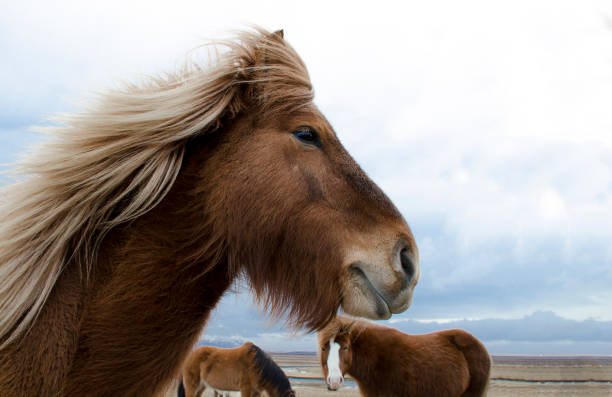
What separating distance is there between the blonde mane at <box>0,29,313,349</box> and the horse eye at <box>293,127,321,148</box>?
0.15 metres

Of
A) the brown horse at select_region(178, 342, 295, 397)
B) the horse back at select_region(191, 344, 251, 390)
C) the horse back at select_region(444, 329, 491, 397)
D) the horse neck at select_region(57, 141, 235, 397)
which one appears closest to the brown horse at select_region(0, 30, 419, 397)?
the horse neck at select_region(57, 141, 235, 397)

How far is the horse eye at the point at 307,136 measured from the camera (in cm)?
230

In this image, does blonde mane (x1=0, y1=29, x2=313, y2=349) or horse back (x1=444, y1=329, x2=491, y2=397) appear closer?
blonde mane (x1=0, y1=29, x2=313, y2=349)

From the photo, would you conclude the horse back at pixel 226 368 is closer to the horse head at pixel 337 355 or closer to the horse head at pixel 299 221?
the horse head at pixel 337 355

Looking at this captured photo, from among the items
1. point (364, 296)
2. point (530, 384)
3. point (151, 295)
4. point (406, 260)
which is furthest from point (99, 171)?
point (530, 384)

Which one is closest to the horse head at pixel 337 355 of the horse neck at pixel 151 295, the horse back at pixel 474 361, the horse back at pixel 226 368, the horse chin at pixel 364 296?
the horse back at pixel 474 361

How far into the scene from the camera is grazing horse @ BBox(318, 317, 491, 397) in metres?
9.40

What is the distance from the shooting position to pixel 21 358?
6.09 feet

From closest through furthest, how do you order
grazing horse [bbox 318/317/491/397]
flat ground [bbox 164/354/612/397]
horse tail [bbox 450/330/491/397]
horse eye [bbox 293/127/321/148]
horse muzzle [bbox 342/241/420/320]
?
horse muzzle [bbox 342/241/420/320]
horse eye [bbox 293/127/321/148]
grazing horse [bbox 318/317/491/397]
horse tail [bbox 450/330/491/397]
flat ground [bbox 164/354/612/397]

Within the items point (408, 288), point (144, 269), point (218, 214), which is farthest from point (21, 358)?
point (408, 288)

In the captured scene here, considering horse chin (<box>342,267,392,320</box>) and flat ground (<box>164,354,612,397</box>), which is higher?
horse chin (<box>342,267,392,320</box>)

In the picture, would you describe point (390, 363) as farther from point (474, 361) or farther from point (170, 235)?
point (170, 235)

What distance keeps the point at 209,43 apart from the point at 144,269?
1.42 m

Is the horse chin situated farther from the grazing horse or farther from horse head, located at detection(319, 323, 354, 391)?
horse head, located at detection(319, 323, 354, 391)
